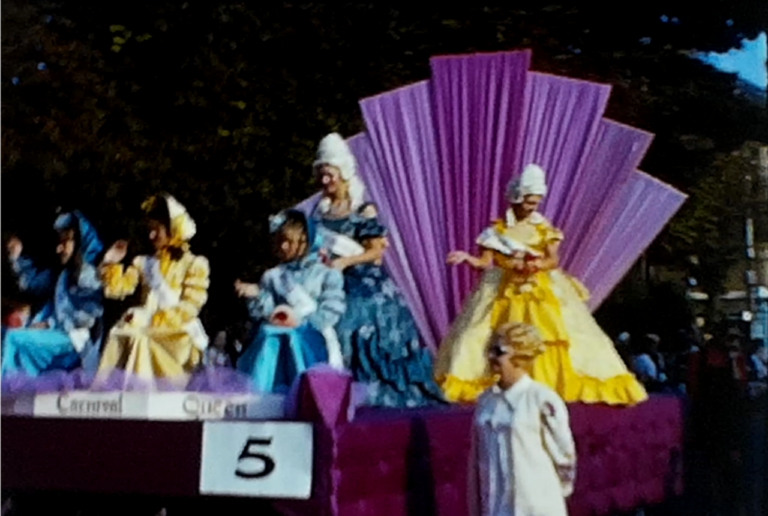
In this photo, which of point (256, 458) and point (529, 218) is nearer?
point (256, 458)

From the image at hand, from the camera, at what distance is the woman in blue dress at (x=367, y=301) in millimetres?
1558

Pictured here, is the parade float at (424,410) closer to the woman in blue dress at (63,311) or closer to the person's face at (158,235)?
the woman in blue dress at (63,311)

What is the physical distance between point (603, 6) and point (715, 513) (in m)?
0.65

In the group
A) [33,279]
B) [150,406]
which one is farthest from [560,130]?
[33,279]

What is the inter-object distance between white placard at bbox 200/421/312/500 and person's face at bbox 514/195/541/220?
40 centimetres

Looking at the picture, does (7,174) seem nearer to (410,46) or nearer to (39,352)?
(39,352)

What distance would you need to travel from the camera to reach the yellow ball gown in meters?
1.52

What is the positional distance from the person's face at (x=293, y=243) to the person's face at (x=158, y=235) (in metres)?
0.16

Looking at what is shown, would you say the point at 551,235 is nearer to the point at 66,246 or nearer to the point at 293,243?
the point at 293,243

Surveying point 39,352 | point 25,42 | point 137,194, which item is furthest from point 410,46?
point 39,352

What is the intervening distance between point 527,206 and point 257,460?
1.51 ft

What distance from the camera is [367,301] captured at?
158cm

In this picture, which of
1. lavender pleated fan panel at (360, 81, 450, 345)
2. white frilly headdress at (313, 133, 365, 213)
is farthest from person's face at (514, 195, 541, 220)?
white frilly headdress at (313, 133, 365, 213)

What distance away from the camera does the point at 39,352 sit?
1.65 metres
